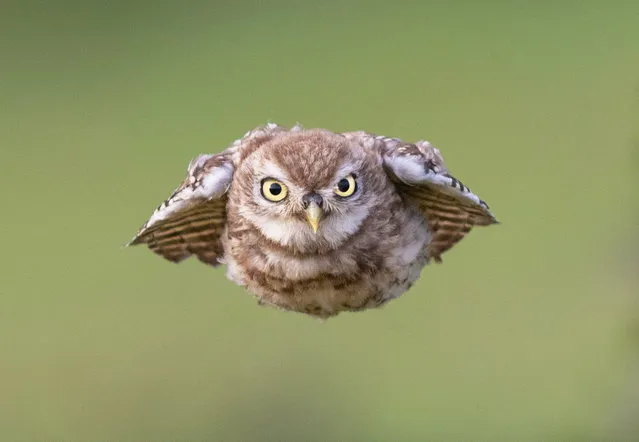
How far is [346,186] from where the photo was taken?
583 cm

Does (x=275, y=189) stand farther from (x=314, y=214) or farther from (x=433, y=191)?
(x=433, y=191)

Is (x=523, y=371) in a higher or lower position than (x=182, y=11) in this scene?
lower

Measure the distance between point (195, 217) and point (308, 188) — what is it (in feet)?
3.43

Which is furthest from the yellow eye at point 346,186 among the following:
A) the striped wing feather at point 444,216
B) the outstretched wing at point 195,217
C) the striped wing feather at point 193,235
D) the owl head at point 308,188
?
the striped wing feather at point 193,235

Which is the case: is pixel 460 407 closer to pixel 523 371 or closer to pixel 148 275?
pixel 523 371

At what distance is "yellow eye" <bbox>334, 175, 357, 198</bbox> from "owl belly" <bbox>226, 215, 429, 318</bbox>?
27 centimetres

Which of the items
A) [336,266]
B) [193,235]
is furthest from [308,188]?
[193,235]

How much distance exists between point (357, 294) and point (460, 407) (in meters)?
3.58

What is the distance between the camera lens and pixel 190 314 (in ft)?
35.1

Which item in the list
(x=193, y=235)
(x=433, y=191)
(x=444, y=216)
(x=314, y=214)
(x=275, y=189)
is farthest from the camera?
(x=193, y=235)

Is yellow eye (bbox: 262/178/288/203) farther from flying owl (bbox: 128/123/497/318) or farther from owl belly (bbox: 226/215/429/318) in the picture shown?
owl belly (bbox: 226/215/429/318)

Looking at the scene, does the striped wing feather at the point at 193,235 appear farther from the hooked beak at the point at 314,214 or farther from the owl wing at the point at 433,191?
the hooked beak at the point at 314,214

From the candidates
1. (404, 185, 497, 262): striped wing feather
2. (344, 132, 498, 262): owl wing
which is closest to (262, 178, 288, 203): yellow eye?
(344, 132, 498, 262): owl wing

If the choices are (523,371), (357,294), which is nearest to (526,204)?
(523,371)
